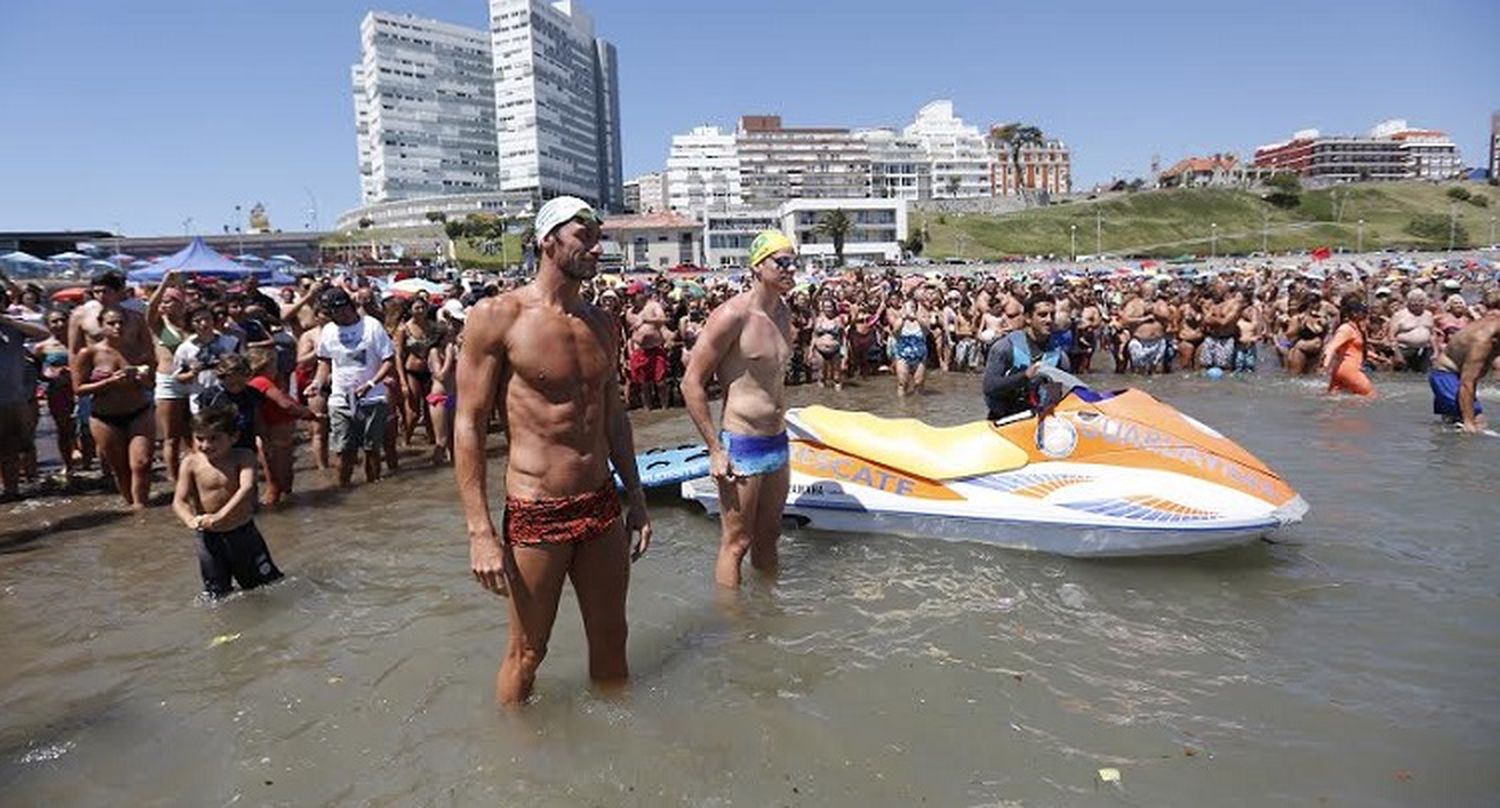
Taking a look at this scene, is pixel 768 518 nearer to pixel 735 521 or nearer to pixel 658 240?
pixel 735 521

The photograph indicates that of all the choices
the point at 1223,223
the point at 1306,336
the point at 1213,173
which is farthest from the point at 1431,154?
the point at 1306,336

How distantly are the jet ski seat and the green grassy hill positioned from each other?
10902 centimetres

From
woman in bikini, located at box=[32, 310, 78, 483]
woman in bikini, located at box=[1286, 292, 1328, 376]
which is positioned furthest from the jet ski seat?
woman in bikini, located at box=[1286, 292, 1328, 376]

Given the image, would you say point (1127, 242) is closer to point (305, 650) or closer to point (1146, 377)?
point (1146, 377)

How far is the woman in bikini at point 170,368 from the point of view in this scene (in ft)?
25.0

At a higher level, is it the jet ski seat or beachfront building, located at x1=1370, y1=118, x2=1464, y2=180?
beachfront building, located at x1=1370, y1=118, x2=1464, y2=180

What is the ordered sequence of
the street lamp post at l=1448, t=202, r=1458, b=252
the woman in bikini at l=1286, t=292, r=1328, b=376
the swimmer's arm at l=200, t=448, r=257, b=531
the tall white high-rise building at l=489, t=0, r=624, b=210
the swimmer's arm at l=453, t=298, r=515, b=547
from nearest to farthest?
the swimmer's arm at l=453, t=298, r=515, b=547 → the swimmer's arm at l=200, t=448, r=257, b=531 → the woman in bikini at l=1286, t=292, r=1328, b=376 → the street lamp post at l=1448, t=202, r=1458, b=252 → the tall white high-rise building at l=489, t=0, r=624, b=210

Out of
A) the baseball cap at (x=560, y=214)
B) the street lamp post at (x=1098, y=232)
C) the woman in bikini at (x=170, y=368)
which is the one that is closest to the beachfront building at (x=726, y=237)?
the street lamp post at (x=1098, y=232)

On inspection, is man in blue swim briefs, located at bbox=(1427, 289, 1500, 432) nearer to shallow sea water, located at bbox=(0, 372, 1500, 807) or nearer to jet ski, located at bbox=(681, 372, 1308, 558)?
shallow sea water, located at bbox=(0, 372, 1500, 807)

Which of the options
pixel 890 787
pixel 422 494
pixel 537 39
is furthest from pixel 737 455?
pixel 537 39

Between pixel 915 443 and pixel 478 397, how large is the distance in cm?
358

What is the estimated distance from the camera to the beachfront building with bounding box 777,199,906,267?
107m

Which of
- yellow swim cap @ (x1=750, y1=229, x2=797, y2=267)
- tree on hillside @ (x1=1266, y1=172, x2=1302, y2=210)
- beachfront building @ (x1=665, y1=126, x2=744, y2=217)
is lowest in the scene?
yellow swim cap @ (x1=750, y1=229, x2=797, y2=267)

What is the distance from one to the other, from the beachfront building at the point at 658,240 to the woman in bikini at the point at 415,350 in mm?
96128
